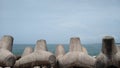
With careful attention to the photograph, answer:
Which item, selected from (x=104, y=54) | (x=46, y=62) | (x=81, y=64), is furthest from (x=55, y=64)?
(x=104, y=54)

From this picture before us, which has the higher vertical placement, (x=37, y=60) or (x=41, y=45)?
(x=41, y=45)

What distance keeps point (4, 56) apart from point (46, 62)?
902 mm

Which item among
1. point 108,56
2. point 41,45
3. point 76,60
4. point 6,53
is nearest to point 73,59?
point 76,60

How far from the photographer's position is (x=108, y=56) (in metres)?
5.52

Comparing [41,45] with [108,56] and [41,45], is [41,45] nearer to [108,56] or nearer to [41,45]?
[41,45]

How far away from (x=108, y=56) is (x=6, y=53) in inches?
84.5

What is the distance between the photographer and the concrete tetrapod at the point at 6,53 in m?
5.76

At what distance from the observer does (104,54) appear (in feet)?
18.2

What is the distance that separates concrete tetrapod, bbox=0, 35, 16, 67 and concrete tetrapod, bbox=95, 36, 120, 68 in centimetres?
177

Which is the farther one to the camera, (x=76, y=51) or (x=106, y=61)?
(x=76, y=51)

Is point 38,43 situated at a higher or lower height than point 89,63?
higher

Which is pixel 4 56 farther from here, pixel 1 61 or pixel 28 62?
pixel 28 62

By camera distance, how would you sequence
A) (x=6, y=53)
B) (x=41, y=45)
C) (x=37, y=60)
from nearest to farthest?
(x=37, y=60)
(x=6, y=53)
(x=41, y=45)

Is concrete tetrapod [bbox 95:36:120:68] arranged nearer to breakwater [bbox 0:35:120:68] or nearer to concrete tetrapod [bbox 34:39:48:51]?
breakwater [bbox 0:35:120:68]
